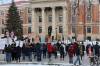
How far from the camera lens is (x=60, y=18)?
106m

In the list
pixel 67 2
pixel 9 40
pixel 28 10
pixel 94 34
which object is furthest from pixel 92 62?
pixel 28 10

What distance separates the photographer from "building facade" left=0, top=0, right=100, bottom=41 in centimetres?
9874

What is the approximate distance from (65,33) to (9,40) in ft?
219

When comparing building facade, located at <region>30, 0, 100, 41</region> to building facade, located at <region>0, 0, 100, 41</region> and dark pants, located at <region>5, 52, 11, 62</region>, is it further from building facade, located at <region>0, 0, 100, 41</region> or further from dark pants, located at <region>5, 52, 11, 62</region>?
dark pants, located at <region>5, 52, 11, 62</region>

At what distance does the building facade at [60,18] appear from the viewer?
324 ft

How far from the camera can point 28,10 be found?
11475 cm

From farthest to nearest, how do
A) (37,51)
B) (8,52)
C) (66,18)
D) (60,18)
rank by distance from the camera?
1. (60,18)
2. (66,18)
3. (37,51)
4. (8,52)

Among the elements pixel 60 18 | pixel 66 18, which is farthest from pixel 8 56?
pixel 60 18

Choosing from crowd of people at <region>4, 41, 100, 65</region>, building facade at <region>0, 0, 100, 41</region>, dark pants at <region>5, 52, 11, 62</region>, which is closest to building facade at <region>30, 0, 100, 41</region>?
building facade at <region>0, 0, 100, 41</region>

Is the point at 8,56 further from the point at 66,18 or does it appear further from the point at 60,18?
the point at 60,18

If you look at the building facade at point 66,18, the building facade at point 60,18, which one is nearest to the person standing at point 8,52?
the building facade at point 66,18

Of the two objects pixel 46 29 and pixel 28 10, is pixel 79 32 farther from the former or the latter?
pixel 28 10

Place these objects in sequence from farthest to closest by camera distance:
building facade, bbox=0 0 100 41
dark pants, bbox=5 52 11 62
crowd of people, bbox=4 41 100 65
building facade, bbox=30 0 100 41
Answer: building facade, bbox=0 0 100 41 < building facade, bbox=30 0 100 41 < dark pants, bbox=5 52 11 62 < crowd of people, bbox=4 41 100 65

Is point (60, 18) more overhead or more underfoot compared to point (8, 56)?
more overhead
